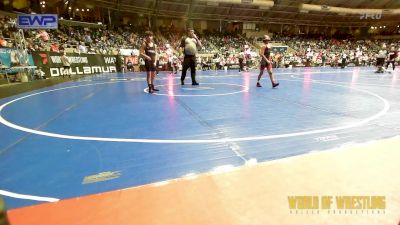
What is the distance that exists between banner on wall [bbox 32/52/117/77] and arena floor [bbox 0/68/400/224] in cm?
950

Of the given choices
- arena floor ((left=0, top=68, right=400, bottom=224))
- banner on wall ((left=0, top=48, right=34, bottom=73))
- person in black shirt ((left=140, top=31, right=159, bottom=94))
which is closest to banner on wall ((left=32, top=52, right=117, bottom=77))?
banner on wall ((left=0, top=48, right=34, bottom=73))

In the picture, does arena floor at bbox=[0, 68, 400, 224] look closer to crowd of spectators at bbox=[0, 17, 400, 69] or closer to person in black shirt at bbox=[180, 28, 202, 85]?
person in black shirt at bbox=[180, 28, 202, 85]

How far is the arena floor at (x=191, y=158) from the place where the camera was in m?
1.57

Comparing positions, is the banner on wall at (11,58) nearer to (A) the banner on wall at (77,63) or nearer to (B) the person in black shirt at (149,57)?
(A) the banner on wall at (77,63)

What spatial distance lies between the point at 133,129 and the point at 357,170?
2.77 metres

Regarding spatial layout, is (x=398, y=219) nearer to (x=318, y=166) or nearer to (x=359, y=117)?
(x=318, y=166)

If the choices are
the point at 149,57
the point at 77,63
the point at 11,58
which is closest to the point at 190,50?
the point at 149,57

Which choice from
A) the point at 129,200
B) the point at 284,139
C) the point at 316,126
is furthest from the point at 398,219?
the point at 316,126

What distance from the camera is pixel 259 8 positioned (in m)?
35.0

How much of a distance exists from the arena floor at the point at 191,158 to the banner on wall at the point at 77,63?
31.2ft

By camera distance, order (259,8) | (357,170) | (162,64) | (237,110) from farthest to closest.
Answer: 1. (259,8)
2. (162,64)
3. (237,110)
4. (357,170)

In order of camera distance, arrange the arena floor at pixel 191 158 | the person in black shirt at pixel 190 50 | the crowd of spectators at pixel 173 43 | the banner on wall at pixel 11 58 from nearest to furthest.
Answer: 1. the arena floor at pixel 191 158
2. the person in black shirt at pixel 190 50
3. the banner on wall at pixel 11 58
4. the crowd of spectators at pixel 173 43

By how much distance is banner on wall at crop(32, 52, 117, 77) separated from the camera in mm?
13398

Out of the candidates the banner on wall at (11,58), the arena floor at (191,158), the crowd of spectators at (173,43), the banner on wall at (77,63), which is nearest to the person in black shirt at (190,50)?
the arena floor at (191,158)
